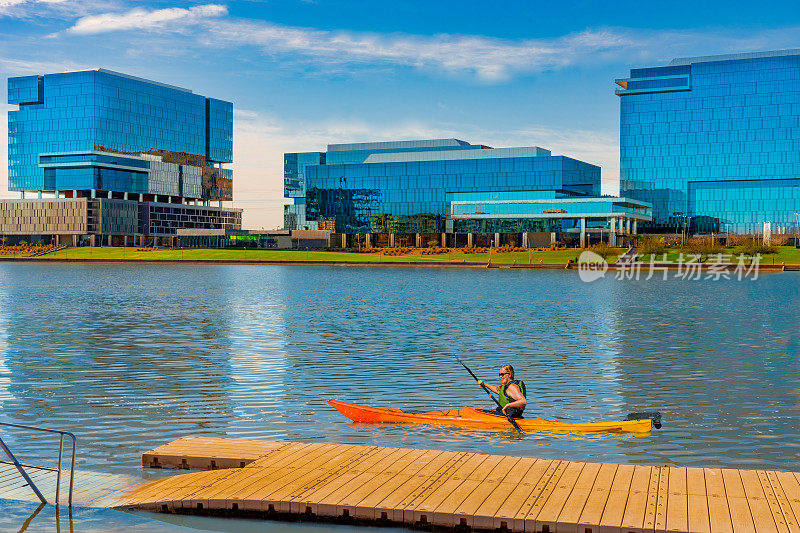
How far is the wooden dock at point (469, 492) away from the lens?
1378 centimetres

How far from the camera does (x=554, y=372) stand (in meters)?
33.2

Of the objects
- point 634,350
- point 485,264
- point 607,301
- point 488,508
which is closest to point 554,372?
point 634,350

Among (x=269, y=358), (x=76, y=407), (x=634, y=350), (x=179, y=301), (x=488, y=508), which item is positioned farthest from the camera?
(x=179, y=301)

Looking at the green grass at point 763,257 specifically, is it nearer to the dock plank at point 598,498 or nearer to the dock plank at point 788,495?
the dock plank at point 788,495

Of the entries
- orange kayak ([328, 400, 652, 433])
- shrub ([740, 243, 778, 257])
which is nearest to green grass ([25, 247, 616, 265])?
shrub ([740, 243, 778, 257])

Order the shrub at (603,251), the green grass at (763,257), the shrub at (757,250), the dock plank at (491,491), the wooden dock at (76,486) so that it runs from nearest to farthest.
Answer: the dock plank at (491,491) < the wooden dock at (76,486) < the green grass at (763,257) < the shrub at (757,250) < the shrub at (603,251)

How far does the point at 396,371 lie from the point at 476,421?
36.2ft

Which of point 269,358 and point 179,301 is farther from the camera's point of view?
point 179,301

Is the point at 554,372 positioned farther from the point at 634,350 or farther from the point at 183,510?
the point at 183,510

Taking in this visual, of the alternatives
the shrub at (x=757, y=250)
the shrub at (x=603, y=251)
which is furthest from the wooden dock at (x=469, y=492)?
the shrub at (x=757, y=250)

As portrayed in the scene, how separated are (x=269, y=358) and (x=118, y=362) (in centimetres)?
599

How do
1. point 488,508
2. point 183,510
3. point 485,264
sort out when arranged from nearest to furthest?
point 488,508 < point 183,510 < point 485,264

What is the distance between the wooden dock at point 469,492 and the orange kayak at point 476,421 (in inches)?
179

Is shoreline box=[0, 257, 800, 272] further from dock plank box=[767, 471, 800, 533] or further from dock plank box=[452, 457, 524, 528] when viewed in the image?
dock plank box=[452, 457, 524, 528]
